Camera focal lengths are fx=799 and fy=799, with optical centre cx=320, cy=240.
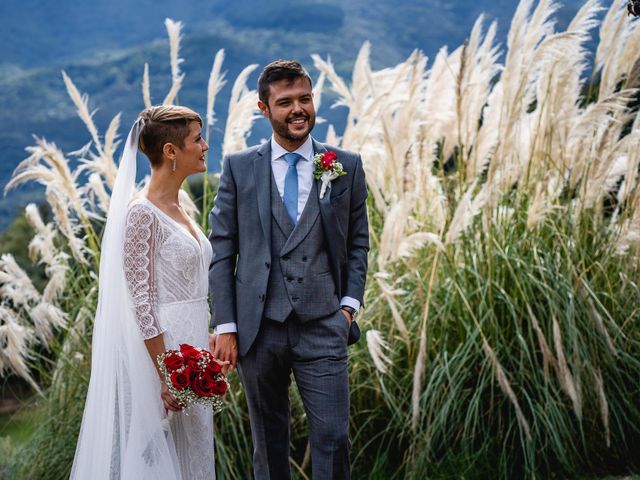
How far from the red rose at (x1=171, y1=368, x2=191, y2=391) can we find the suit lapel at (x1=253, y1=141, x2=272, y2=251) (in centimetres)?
51

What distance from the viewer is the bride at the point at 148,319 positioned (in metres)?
2.81

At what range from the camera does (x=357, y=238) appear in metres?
3.02

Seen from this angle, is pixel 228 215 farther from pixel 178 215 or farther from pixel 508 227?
pixel 508 227

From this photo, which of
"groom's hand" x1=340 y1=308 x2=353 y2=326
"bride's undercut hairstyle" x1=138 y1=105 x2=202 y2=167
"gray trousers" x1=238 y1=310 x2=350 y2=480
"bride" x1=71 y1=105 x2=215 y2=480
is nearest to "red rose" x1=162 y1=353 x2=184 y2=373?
"bride" x1=71 y1=105 x2=215 y2=480

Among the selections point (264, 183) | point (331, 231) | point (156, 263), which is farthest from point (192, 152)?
point (331, 231)

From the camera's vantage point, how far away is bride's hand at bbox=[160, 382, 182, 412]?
112 inches

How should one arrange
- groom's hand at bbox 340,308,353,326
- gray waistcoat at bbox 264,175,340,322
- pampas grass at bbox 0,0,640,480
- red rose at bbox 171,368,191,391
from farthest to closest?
pampas grass at bbox 0,0,640,480
groom's hand at bbox 340,308,353,326
gray waistcoat at bbox 264,175,340,322
red rose at bbox 171,368,191,391

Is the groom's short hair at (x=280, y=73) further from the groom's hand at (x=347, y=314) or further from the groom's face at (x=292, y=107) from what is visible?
the groom's hand at (x=347, y=314)

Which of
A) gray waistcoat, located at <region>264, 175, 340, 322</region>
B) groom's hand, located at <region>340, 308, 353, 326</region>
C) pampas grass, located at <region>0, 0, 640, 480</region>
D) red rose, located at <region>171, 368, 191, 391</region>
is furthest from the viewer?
pampas grass, located at <region>0, 0, 640, 480</region>

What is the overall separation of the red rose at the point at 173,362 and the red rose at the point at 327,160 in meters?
0.84

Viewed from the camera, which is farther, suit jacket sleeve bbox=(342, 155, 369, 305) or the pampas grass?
the pampas grass

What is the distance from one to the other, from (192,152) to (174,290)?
20.1 inches

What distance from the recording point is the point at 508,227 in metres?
4.36

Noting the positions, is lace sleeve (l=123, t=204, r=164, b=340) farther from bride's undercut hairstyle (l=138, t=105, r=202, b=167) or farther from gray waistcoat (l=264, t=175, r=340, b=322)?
A: gray waistcoat (l=264, t=175, r=340, b=322)
